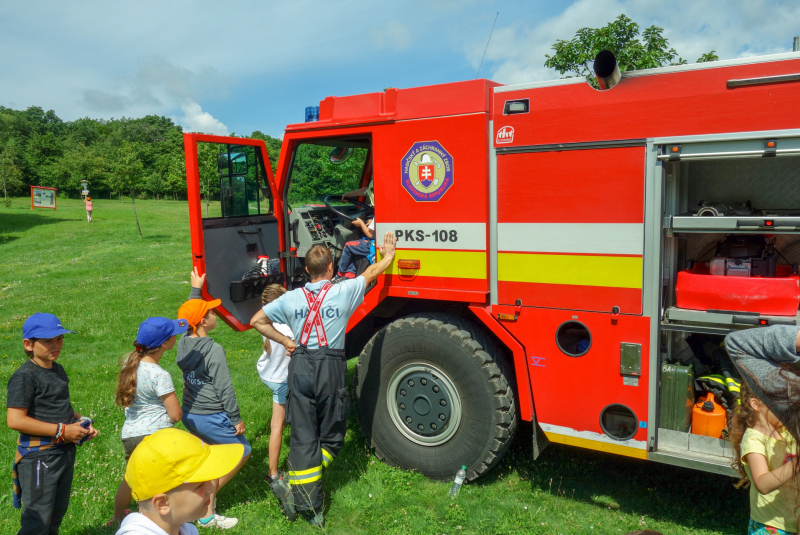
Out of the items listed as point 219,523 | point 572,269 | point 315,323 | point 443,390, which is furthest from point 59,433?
point 572,269

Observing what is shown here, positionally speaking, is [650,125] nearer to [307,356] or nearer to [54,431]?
[307,356]

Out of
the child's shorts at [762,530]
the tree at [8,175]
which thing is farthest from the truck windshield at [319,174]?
the tree at [8,175]

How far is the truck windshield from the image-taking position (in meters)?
5.54

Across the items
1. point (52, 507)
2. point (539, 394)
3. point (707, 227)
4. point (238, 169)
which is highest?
point (238, 169)

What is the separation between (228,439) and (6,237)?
92.4 ft

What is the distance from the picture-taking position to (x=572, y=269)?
12.5 feet

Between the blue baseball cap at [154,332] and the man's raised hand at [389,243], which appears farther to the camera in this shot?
the man's raised hand at [389,243]

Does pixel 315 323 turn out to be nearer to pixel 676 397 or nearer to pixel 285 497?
pixel 285 497

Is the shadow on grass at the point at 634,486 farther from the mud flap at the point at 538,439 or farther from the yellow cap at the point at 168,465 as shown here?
the yellow cap at the point at 168,465

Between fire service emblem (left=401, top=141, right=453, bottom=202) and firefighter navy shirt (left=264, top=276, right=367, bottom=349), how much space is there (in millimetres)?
826

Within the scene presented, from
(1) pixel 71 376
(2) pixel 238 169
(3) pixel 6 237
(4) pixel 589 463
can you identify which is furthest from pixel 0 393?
(3) pixel 6 237

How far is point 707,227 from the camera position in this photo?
11.1 ft

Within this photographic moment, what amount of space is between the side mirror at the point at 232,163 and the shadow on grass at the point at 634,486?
3.43 m

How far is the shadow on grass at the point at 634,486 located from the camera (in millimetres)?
4051
